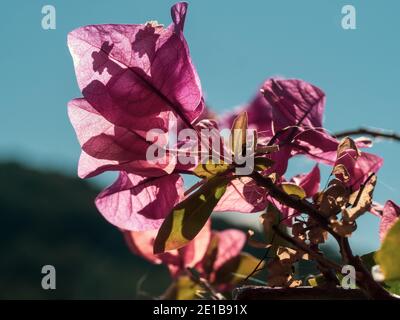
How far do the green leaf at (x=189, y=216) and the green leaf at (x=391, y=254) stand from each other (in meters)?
0.15

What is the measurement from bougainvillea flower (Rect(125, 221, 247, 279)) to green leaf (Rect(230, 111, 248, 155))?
32 cm

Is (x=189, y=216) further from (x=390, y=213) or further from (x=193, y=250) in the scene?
(x=193, y=250)

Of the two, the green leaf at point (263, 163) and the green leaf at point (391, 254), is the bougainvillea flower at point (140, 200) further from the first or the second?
the green leaf at point (391, 254)

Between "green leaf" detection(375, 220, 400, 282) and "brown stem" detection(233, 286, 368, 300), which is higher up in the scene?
"green leaf" detection(375, 220, 400, 282)

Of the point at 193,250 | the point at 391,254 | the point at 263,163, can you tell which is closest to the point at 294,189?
the point at 263,163

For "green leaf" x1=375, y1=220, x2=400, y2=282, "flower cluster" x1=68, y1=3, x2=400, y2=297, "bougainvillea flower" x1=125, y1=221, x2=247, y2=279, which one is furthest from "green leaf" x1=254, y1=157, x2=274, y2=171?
"bougainvillea flower" x1=125, y1=221, x2=247, y2=279

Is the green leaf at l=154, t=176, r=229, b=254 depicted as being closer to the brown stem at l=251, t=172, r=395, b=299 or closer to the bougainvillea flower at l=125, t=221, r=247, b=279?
the brown stem at l=251, t=172, r=395, b=299

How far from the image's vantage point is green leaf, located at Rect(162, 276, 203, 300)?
798 millimetres

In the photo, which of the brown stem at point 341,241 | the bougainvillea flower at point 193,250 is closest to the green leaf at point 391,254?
the brown stem at point 341,241

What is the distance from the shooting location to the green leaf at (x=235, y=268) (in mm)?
809

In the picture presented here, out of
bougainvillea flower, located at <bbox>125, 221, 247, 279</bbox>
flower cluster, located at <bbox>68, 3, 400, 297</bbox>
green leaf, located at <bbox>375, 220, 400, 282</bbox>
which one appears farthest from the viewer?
bougainvillea flower, located at <bbox>125, 221, 247, 279</bbox>

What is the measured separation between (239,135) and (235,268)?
40 cm

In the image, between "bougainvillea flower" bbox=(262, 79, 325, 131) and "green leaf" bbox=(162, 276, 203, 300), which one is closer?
"bougainvillea flower" bbox=(262, 79, 325, 131)
